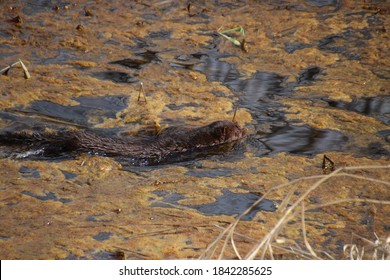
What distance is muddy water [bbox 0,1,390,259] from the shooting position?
4.47m

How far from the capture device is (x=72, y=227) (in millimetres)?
4434

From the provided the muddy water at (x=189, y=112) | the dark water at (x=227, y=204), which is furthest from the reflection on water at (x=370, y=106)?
the dark water at (x=227, y=204)

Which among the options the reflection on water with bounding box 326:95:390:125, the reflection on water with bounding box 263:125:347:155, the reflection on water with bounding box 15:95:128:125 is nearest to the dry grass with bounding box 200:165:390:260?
the reflection on water with bounding box 263:125:347:155

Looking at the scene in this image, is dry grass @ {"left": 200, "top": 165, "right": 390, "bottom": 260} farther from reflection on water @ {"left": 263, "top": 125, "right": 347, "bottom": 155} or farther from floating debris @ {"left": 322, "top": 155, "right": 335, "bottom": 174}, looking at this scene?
reflection on water @ {"left": 263, "top": 125, "right": 347, "bottom": 155}

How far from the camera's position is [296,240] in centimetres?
436

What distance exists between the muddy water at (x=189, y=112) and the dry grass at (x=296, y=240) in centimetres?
5

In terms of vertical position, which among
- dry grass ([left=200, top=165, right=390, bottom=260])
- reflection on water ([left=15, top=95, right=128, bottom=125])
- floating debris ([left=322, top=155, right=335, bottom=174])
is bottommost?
reflection on water ([left=15, top=95, right=128, bottom=125])

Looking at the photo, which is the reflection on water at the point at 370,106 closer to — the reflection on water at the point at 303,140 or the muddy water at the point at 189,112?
the muddy water at the point at 189,112

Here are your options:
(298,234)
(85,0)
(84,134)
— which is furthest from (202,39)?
(298,234)

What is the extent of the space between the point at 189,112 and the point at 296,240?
200 cm

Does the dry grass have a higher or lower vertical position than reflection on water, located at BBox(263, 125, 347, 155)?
higher

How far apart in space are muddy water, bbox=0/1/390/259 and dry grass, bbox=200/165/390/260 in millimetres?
46

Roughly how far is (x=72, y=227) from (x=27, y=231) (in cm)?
24

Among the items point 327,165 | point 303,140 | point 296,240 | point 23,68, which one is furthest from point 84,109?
point 296,240
